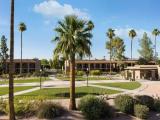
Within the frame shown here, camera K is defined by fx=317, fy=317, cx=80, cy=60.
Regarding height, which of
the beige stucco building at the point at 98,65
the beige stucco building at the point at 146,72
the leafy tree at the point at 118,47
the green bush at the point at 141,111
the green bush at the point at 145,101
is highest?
the leafy tree at the point at 118,47

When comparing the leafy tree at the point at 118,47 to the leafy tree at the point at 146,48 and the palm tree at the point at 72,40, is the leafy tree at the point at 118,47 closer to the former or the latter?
the leafy tree at the point at 146,48

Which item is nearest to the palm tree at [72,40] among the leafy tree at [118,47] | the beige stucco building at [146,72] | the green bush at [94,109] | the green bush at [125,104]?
the green bush at [94,109]

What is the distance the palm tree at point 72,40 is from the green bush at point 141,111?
5.13 meters

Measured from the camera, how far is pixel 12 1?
22.0 metres

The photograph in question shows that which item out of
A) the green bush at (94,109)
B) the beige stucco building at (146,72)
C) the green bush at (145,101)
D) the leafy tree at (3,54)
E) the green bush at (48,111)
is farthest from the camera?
the leafy tree at (3,54)

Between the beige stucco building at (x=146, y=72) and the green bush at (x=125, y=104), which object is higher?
the beige stucco building at (x=146, y=72)

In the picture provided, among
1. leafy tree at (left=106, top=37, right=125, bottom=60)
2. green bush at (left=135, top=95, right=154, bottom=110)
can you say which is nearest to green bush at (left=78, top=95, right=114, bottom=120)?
green bush at (left=135, top=95, right=154, bottom=110)

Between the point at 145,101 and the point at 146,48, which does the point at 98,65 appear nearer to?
the point at 146,48

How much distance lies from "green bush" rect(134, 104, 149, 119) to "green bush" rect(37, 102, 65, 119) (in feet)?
19.8

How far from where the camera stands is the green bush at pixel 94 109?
80.9 ft

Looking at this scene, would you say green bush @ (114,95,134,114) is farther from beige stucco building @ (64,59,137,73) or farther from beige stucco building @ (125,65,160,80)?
beige stucco building @ (64,59,137,73)

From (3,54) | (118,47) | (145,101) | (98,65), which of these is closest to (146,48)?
(118,47)

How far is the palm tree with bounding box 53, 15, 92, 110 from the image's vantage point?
26.5m

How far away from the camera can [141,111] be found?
25.3 m
